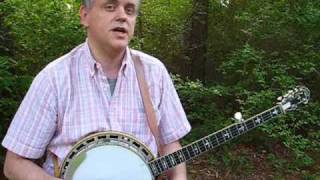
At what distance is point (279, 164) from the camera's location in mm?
5480

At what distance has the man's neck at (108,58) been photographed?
7.41 ft

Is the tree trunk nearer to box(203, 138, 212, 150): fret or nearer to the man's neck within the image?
box(203, 138, 212, 150): fret

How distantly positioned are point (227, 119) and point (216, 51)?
62.0 inches

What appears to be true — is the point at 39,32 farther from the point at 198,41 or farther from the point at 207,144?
the point at 207,144

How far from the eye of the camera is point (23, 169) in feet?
7.22

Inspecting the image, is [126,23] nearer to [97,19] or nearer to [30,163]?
[97,19]

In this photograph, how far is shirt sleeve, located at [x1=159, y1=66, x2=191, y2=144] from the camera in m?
2.38

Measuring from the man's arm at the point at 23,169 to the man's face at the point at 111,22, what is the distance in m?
0.56

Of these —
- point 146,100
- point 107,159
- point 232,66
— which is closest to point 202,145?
point 146,100

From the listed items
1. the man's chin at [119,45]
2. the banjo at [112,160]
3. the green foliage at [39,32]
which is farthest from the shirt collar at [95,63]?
the green foliage at [39,32]

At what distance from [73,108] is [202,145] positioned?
23.6 inches

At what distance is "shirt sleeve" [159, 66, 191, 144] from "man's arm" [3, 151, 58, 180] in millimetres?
529

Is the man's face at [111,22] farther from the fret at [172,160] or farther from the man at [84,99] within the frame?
the fret at [172,160]

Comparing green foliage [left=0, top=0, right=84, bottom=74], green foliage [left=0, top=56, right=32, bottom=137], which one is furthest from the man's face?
green foliage [left=0, top=0, right=84, bottom=74]
